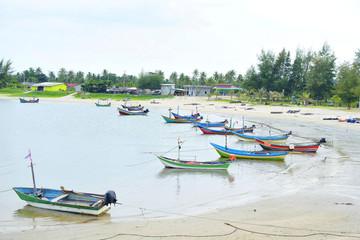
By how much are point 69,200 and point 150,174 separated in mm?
6968

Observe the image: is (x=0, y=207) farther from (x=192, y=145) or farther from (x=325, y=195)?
(x=192, y=145)

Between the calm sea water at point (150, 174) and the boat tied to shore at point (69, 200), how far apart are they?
307 millimetres

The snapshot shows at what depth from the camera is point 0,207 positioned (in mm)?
15211

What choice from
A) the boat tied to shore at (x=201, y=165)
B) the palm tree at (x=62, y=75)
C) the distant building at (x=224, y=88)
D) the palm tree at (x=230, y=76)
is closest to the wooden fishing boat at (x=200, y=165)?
the boat tied to shore at (x=201, y=165)

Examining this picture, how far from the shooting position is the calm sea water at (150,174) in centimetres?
1484

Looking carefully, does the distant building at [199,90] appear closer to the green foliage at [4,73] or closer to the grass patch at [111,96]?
the grass patch at [111,96]

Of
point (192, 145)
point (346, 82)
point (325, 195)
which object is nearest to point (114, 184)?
point (325, 195)

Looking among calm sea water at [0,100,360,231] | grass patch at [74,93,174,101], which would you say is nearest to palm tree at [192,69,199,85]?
grass patch at [74,93,174,101]

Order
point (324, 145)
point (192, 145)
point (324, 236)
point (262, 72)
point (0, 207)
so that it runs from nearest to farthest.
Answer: point (324, 236)
point (0, 207)
point (324, 145)
point (192, 145)
point (262, 72)

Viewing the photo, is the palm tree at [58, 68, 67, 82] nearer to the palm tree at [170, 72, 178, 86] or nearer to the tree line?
the tree line

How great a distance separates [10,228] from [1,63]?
378ft

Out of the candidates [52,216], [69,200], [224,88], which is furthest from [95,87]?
[52,216]

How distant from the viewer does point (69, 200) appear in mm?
14766

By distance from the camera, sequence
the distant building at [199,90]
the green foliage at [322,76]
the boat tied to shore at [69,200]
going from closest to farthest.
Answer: the boat tied to shore at [69,200] → the green foliage at [322,76] → the distant building at [199,90]
